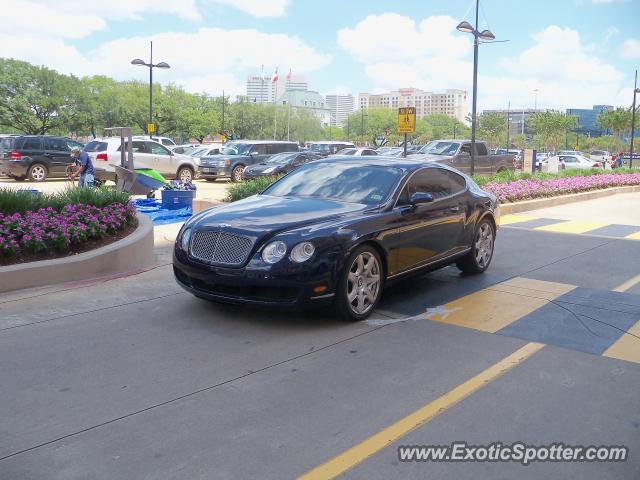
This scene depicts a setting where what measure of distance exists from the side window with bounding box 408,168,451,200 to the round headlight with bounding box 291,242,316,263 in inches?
70.0

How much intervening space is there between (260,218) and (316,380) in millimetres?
1984

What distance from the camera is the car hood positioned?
5.96 metres

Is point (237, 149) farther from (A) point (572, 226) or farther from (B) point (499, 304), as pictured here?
(B) point (499, 304)

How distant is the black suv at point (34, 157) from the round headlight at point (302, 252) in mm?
20986

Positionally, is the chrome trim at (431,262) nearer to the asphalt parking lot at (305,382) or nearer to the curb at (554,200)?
the asphalt parking lot at (305,382)

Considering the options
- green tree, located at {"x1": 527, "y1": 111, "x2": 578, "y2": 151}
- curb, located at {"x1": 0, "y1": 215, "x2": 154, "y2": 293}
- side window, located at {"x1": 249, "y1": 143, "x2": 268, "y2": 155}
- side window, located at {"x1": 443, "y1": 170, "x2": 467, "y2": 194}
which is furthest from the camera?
green tree, located at {"x1": 527, "y1": 111, "x2": 578, "y2": 151}

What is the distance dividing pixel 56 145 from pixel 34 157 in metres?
1.11

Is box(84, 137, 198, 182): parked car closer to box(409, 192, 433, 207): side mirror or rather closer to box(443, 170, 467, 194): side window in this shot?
box(443, 170, 467, 194): side window

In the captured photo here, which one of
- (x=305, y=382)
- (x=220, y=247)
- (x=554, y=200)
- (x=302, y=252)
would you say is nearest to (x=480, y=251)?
(x=302, y=252)

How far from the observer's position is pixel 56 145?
81.2ft

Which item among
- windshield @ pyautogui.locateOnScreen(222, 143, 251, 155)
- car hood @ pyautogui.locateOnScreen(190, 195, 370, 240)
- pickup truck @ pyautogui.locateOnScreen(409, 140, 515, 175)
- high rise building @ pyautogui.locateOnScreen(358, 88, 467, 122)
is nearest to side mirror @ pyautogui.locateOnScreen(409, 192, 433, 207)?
car hood @ pyautogui.locateOnScreen(190, 195, 370, 240)

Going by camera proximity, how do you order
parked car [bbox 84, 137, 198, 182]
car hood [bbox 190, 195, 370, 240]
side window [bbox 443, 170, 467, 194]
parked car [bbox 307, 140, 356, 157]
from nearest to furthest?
car hood [bbox 190, 195, 370, 240]
side window [bbox 443, 170, 467, 194]
parked car [bbox 84, 137, 198, 182]
parked car [bbox 307, 140, 356, 157]

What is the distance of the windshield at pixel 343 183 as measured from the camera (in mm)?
6910

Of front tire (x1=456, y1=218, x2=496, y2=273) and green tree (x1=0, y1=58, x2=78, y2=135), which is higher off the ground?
green tree (x1=0, y1=58, x2=78, y2=135)
